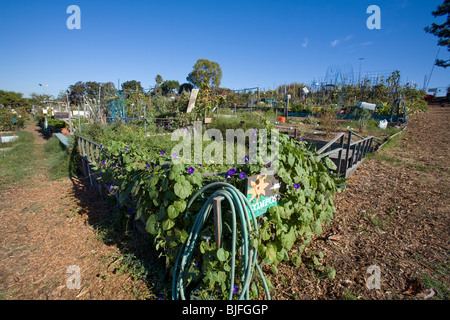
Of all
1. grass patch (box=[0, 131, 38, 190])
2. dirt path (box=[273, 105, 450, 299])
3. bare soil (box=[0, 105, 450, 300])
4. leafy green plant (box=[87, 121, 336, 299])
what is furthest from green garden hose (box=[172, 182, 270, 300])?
grass patch (box=[0, 131, 38, 190])

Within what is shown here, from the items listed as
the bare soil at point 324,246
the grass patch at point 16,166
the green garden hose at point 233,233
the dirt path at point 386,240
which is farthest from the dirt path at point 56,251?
the dirt path at point 386,240

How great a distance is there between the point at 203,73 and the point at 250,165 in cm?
5073

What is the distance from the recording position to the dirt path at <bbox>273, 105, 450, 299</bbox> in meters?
1.89

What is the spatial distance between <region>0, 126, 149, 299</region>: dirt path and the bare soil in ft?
0.03

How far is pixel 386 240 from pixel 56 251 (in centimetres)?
374

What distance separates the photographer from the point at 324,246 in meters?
2.44

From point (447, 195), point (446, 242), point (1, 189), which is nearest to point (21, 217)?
point (1, 189)

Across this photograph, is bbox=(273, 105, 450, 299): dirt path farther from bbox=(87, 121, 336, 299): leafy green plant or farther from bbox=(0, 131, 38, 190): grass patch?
bbox=(0, 131, 38, 190): grass patch

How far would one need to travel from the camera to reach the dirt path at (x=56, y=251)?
2.02m

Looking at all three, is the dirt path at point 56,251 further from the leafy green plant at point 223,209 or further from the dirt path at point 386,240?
the dirt path at point 386,240

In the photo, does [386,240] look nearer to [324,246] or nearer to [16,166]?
[324,246]

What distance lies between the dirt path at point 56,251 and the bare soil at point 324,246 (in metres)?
0.01

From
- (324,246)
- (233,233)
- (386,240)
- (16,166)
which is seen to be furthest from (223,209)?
(16,166)
